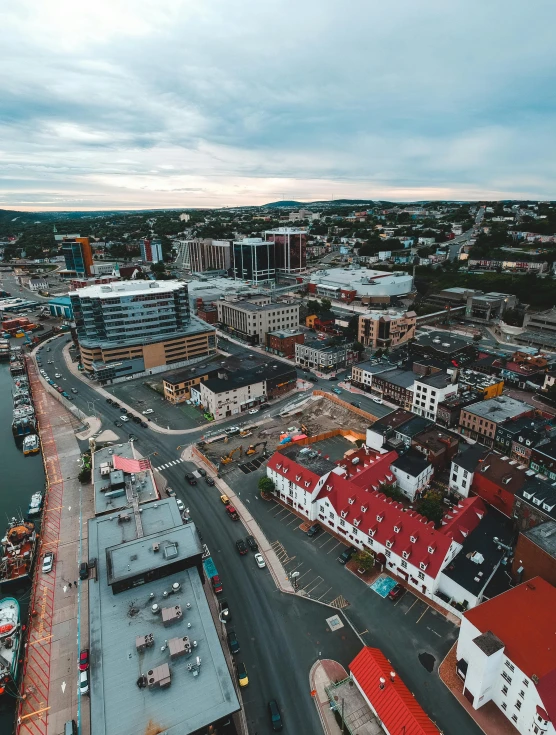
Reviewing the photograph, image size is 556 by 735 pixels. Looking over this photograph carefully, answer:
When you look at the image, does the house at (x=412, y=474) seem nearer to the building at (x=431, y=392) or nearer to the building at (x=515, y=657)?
the building at (x=515, y=657)

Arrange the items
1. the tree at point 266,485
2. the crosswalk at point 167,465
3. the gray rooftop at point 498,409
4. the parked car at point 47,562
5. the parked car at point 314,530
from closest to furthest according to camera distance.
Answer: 1. the parked car at point 47,562
2. the parked car at point 314,530
3. the tree at point 266,485
4. the crosswalk at point 167,465
5. the gray rooftop at point 498,409

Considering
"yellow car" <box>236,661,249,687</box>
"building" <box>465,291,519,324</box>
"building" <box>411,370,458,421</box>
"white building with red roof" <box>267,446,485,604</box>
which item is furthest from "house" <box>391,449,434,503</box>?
"building" <box>465,291,519,324</box>

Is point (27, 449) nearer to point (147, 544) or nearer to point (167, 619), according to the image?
point (147, 544)

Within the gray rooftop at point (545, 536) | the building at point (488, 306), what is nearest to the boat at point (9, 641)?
the gray rooftop at point (545, 536)

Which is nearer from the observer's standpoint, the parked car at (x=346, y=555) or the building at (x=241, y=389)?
the parked car at (x=346, y=555)

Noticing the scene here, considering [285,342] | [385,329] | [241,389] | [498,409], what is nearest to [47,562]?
[241,389]

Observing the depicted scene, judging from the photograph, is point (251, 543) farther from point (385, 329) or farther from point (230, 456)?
point (385, 329)
